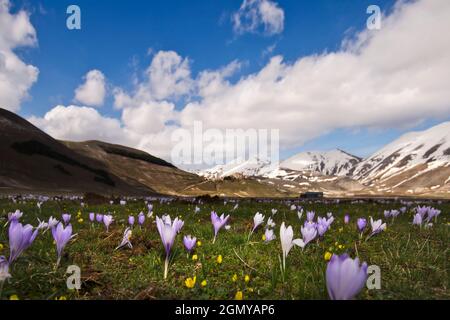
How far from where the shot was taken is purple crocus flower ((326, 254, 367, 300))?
2.16 metres

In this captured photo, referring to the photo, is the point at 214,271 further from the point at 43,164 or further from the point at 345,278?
the point at 43,164

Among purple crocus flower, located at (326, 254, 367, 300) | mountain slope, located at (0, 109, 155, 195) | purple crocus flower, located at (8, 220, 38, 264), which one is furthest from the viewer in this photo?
mountain slope, located at (0, 109, 155, 195)

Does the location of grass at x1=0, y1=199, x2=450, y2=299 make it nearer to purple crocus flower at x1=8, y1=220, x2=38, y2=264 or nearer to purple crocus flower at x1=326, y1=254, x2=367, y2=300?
purple crocus flower at x1=8, y1=220, x2=38, y2=264

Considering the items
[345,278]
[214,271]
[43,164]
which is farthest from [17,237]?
[43,164]

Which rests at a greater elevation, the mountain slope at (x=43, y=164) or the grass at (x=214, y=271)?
the mountain slope at (x=43, y=164)

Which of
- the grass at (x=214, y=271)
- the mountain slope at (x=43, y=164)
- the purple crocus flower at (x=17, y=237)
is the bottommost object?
the grass at (x=214, y=271)

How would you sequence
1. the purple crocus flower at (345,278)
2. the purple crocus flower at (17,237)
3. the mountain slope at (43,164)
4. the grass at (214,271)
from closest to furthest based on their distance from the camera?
1. the purple crocus flower at (345,278)
2. the purple crocus flower at (17,237)
3. the grass at (214,271)
4. the mountain slope at (43,164)

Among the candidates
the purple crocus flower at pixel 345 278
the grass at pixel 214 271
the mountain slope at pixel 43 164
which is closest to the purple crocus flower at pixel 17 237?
the grass at pixel 214 271

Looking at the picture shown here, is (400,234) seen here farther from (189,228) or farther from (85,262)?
(85,262)

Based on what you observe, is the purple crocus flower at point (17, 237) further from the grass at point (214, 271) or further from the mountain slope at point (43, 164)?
the mountain slope at point (43, 164)

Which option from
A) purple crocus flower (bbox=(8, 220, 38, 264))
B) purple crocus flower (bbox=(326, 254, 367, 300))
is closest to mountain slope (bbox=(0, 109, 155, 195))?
purple crocus flower (bbox=(8, 220, 38, 264))

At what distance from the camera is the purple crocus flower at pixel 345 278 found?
2.16m

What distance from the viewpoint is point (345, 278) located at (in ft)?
7.16

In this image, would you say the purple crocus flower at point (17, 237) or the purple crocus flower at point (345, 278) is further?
the purple crocus flower at point (17, 237)
